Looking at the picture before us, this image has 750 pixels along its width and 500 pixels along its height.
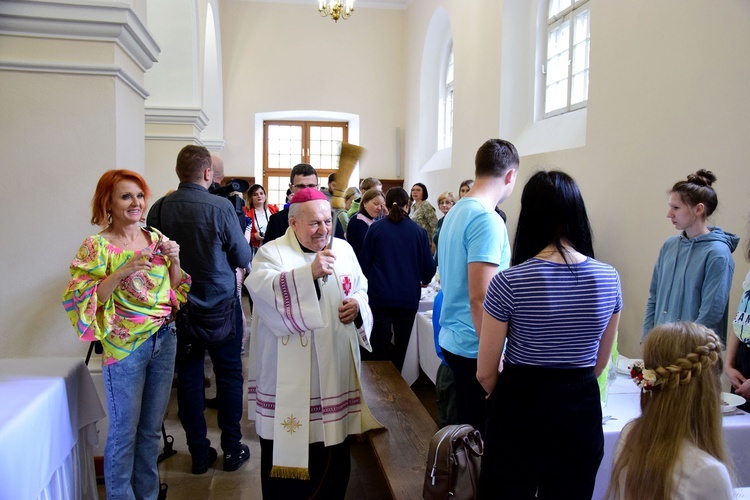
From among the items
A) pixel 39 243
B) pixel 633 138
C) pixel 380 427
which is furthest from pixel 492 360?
pixel 633 138

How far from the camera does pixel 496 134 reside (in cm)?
734

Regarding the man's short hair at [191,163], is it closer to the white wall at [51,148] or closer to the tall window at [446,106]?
the white wall at [51,148]

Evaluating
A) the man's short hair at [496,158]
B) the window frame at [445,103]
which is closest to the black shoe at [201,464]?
the man's short hair at [496,158]

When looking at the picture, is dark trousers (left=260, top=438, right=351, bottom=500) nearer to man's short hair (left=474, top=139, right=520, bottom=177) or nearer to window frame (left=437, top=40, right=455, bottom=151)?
man's short hair (left=474, top=139, right=520, bottom=177)

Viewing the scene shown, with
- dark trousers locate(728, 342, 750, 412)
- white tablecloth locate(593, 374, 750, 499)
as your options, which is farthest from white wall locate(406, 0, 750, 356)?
white tablecloth locate(593, 374, 750, 499)

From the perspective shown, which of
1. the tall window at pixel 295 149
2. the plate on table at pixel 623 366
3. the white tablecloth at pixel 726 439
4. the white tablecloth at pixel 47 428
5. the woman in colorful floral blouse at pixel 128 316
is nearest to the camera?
the white tablecloth at pixel 47 428

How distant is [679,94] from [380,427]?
3.04m

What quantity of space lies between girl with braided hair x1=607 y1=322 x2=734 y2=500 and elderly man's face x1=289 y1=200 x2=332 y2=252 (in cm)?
132

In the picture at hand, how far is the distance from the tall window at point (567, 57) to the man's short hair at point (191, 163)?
4.18 metres

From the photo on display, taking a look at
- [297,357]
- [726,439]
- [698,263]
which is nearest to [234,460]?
[297,357]

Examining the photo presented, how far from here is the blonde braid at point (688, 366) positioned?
4.71 feet

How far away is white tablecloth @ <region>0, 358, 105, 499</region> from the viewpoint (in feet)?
6.05

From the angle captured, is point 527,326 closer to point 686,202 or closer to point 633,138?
point 686,202

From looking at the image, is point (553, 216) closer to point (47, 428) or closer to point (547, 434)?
point (547, 434)
